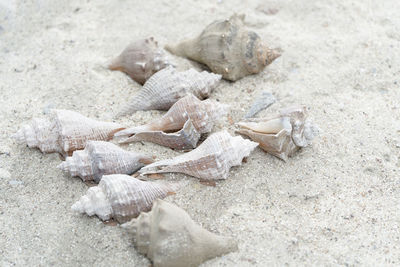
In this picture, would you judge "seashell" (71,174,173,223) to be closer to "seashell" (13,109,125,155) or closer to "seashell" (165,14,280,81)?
"seashell" (13,109,125,155)

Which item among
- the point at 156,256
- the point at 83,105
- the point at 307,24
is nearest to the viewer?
the point at 156,256

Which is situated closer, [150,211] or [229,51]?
[150,211]

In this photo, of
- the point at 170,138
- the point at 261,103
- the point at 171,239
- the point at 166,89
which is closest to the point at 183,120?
the point at 170,138

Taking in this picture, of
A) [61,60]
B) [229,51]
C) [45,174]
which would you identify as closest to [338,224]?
[229,51]

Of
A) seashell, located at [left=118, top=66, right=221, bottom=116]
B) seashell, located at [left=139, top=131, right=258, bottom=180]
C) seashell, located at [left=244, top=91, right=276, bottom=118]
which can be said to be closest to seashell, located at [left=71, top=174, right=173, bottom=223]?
seashell, located at [left=139, top=131, right=258, bottom=180]

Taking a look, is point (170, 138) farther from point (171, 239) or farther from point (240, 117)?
point (171, 239)

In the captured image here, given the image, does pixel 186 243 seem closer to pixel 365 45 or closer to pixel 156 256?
pixel 156 256
